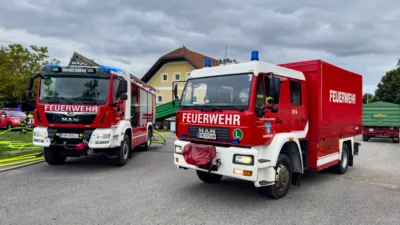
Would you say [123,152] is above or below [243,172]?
below

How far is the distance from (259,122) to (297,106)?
57.9 inches

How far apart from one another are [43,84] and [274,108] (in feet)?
20.2

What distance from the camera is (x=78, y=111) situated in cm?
779

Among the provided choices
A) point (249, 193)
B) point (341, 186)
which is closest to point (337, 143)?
point (341, 186)

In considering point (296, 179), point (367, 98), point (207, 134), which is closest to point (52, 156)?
point (207, 134)

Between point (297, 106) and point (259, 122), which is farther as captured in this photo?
point (297, 106)

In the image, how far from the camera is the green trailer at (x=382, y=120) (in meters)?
18.3

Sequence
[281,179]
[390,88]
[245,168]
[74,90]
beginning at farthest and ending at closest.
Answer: [390,88], [74,90], [281,179], [245,168]

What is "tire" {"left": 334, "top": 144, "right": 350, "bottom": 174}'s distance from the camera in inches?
316

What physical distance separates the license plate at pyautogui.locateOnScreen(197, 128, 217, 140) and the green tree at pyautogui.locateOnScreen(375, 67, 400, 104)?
40.9 metres

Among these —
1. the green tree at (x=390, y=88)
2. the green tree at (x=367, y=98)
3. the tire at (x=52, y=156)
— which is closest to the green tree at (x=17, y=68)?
the tire at (x=52, y=156)

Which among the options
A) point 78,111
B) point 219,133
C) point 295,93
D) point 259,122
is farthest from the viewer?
point 78,111

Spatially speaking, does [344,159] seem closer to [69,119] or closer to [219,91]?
[219,91]

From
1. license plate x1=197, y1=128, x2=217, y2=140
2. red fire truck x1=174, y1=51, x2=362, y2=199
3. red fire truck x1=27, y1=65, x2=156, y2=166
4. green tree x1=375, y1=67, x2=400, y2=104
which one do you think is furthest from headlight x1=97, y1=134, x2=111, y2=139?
green tree x1=375, y1=67, x2=400, y2=104
